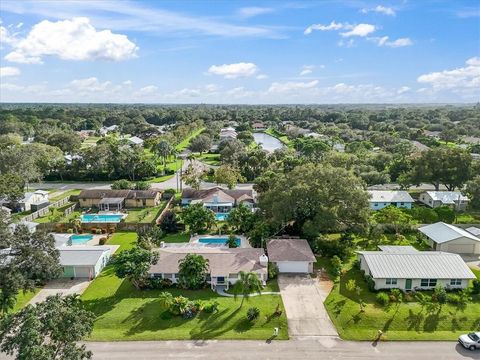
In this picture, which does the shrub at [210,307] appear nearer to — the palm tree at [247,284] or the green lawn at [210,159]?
the palm tree at [247,284]

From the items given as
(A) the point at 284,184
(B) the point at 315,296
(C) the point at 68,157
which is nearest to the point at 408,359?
(B) the point at 315,296

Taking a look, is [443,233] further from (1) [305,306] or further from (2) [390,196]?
(1) [305,306]

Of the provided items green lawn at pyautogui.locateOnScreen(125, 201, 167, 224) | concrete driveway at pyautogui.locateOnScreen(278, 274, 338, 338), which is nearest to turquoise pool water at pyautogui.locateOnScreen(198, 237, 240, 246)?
concrete driveway at pyautogui.locateOnScreen(278, 274, 338, 338)

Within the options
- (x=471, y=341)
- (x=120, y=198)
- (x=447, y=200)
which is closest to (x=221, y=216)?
(x=120, y=198)

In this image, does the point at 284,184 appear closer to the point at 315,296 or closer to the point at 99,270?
the point at 315,296

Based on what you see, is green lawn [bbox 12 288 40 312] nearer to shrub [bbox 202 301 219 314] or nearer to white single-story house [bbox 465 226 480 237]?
shrub [bbox 202 301 219 314]

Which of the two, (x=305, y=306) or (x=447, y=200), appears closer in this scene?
(x=305, y=306)
